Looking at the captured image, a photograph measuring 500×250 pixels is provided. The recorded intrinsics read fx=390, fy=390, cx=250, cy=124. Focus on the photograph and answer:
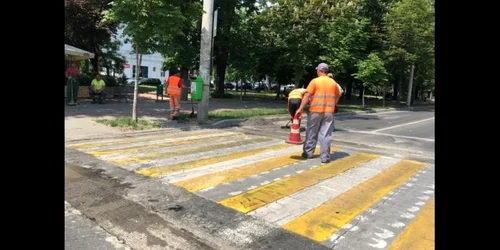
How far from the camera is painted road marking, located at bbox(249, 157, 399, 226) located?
4.50 meters

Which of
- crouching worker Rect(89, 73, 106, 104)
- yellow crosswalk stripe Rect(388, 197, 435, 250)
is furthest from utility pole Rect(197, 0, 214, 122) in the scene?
yellow crosswalk stripe Rect(388, 197, 435, 250)

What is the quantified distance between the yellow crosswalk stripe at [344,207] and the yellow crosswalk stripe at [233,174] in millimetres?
1592

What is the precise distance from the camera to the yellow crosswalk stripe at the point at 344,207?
13.5 feet

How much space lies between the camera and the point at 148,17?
11.0 m

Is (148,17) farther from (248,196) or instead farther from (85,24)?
(85,24)

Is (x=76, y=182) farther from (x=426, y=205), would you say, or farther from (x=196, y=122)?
(x=196, y=122)

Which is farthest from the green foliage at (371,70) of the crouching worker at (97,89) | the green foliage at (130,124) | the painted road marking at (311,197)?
the painted road marking at (311,197)

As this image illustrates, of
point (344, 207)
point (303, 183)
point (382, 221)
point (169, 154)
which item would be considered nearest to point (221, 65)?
point (169, 154)
